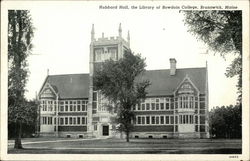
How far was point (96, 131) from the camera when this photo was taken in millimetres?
33188

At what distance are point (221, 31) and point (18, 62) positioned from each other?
316 inches

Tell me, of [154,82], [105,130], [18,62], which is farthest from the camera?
[105,130]

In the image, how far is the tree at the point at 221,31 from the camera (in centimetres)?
1473

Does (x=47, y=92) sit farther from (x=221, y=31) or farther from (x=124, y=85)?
(x=221, y=31)

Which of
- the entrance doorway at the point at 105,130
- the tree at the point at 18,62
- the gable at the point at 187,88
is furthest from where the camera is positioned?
the entrance doorway at the point at 105,130

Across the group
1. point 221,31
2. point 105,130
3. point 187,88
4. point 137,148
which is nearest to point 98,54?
point 105,130

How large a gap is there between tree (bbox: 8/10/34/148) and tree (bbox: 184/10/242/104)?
20.0ft

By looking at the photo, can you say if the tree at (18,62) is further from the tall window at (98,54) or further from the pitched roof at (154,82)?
the pitched roof at (154,82)

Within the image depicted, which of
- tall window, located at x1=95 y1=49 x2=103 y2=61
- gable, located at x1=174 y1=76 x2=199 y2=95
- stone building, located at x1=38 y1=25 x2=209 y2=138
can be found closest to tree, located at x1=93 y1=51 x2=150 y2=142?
stone building, located at x1=38 y1=25 x2=209 y2=138

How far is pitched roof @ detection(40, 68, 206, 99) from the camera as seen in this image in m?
32.3

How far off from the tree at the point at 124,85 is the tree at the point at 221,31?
275 inches

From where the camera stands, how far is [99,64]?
32.4 meters

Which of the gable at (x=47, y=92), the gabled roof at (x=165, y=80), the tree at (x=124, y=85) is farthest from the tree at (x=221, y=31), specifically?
the gable at (x=47, y=92)

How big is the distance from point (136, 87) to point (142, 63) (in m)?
1.56
